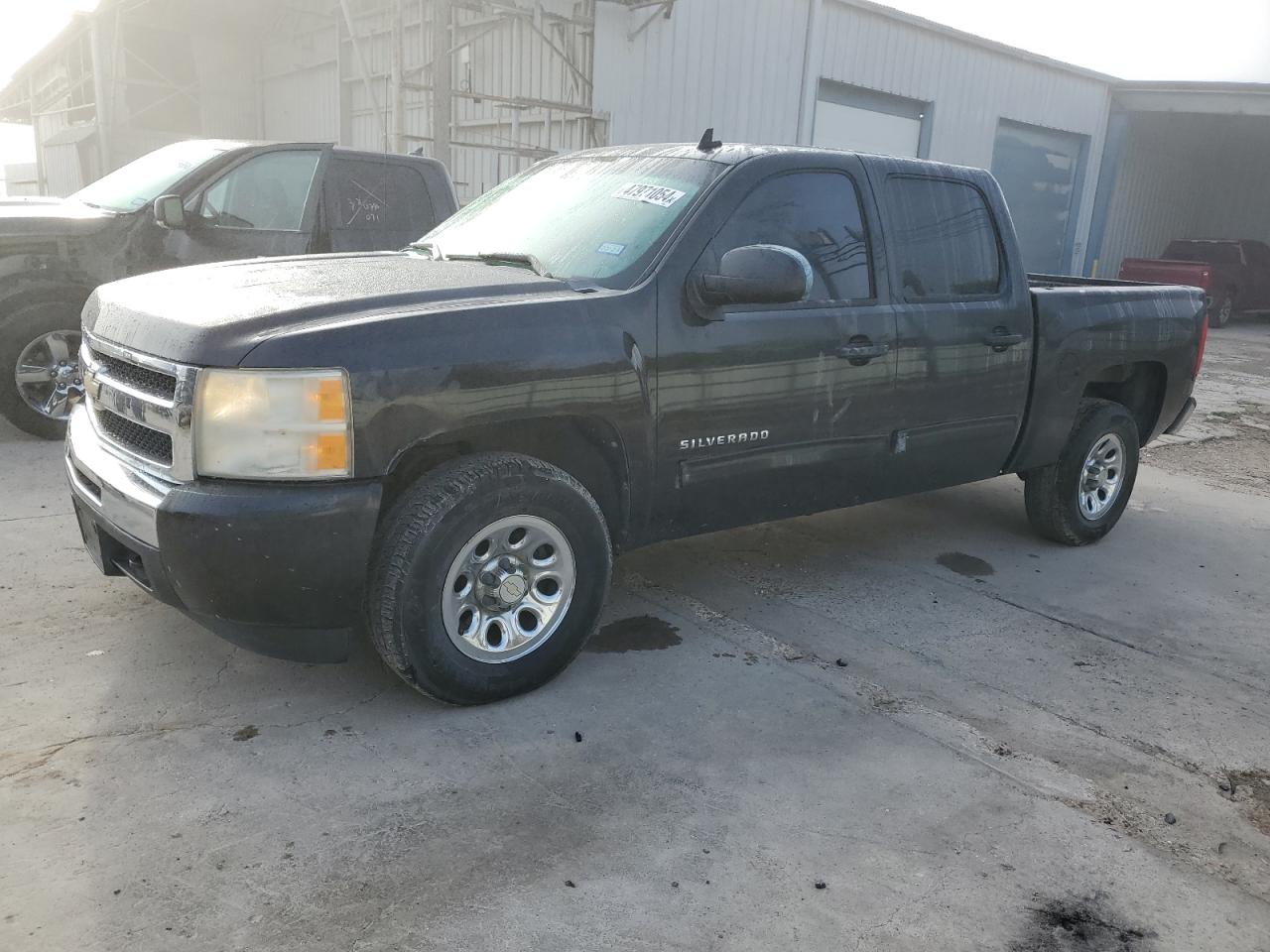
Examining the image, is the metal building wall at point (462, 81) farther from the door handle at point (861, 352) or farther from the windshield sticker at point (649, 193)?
the door handle at point (861, 352)

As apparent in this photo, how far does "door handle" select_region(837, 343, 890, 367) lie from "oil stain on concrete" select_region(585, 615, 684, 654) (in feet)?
4.25

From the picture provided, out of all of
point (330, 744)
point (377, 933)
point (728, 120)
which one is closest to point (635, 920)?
point (377, 933)

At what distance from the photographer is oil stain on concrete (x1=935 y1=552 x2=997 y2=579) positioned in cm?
512

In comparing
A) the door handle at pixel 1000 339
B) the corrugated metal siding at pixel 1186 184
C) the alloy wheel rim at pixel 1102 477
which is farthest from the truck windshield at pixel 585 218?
the corrugated metal siding at pixel 1186 184

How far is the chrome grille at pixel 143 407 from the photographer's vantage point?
291cm

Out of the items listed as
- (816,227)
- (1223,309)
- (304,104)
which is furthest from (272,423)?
(1223,309)

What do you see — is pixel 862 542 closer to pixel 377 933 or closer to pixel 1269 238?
pixel 377 933

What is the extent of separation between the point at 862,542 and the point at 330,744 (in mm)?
3207

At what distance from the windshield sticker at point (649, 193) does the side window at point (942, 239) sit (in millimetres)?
1049

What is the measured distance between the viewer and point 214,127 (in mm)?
20375

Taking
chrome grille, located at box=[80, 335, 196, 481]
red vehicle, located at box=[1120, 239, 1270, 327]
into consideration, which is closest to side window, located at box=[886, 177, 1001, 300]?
chrome grille, located at box=[80, 335, 196, 481]

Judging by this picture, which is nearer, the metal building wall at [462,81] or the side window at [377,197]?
the side window at [377,197]

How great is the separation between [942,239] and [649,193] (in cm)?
147

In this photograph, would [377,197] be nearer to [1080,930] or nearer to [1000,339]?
[1000,339]
